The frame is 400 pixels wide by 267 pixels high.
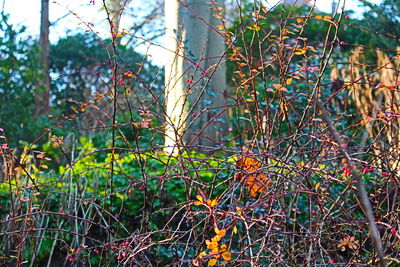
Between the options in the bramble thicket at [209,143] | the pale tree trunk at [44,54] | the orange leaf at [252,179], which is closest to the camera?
the bramble thicket at [209,143]

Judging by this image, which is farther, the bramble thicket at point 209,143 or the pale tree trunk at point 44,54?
the pale tree trunk at point 44,54

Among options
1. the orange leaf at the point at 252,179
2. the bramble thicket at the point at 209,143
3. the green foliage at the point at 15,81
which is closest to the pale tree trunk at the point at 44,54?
the bramble thicket at the point at 209,143

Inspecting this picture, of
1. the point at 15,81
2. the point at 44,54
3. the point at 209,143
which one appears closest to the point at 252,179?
the point at 209,143

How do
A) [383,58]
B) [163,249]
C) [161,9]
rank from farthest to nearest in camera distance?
1. [161,9]
2. [383,58]
3. [163,249]

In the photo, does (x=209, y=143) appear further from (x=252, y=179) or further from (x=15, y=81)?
(x=15, y=81)

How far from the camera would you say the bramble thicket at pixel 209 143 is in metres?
2.76

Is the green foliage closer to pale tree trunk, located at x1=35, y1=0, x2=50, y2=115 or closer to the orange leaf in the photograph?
pale tree trunk, located at x1=35, y1=0, x2=50, y2=115

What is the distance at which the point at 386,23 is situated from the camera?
12.6 metres

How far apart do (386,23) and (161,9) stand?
8774 millimetres

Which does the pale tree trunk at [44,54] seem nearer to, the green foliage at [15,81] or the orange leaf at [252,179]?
the green foliage at [15,81]

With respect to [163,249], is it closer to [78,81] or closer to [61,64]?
[78,81]

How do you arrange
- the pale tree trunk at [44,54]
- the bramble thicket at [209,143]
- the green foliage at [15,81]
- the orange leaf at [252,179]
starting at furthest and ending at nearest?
the pale tree trunk at [44,54] → the green foliage at [15,81] → the orange leaf at [252,179] → the bramble thicket at [209,143]

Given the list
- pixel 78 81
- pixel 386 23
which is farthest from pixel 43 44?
pixel 386 23

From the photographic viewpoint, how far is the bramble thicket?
2756mm
